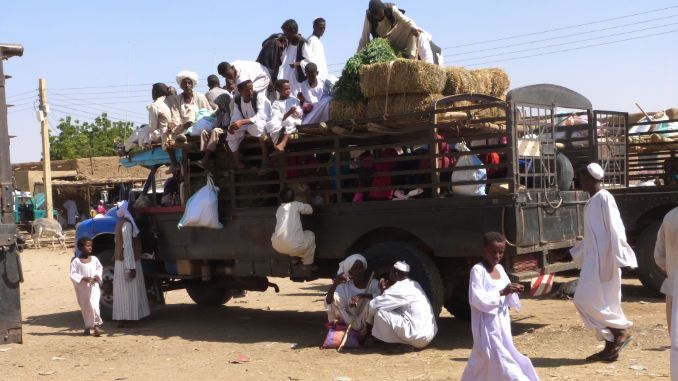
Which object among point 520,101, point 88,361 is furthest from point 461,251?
point 88,361

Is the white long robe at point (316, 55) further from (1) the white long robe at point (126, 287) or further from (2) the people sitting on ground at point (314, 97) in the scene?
(1) the white long robe at point (126, 287)

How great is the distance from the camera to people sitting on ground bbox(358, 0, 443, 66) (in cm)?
955

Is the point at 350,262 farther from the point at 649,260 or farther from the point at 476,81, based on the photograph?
the point at 649,260

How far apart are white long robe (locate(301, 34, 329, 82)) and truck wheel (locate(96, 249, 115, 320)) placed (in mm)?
3561

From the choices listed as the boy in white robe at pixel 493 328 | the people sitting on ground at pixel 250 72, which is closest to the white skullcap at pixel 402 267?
the boy in white robe at pixel 493 328

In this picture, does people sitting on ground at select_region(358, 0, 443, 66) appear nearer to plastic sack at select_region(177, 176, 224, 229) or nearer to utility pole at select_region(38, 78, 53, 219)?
plastic sack at select_region(177, 176, 224, 229)

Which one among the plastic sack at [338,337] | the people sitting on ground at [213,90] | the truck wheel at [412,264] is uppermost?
the people sitting on ground at [213,90]

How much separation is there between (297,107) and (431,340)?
114 inches

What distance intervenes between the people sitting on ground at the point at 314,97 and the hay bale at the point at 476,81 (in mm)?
1478

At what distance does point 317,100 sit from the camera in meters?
9.86

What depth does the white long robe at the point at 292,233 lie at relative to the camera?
28.3ft

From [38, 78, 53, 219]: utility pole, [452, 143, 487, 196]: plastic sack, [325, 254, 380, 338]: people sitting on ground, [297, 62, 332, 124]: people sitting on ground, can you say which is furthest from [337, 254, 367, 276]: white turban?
[38, 78, 53, 219]: utility pole

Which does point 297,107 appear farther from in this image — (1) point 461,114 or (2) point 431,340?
(2) point 431,340

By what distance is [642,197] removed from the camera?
10.2 meters
